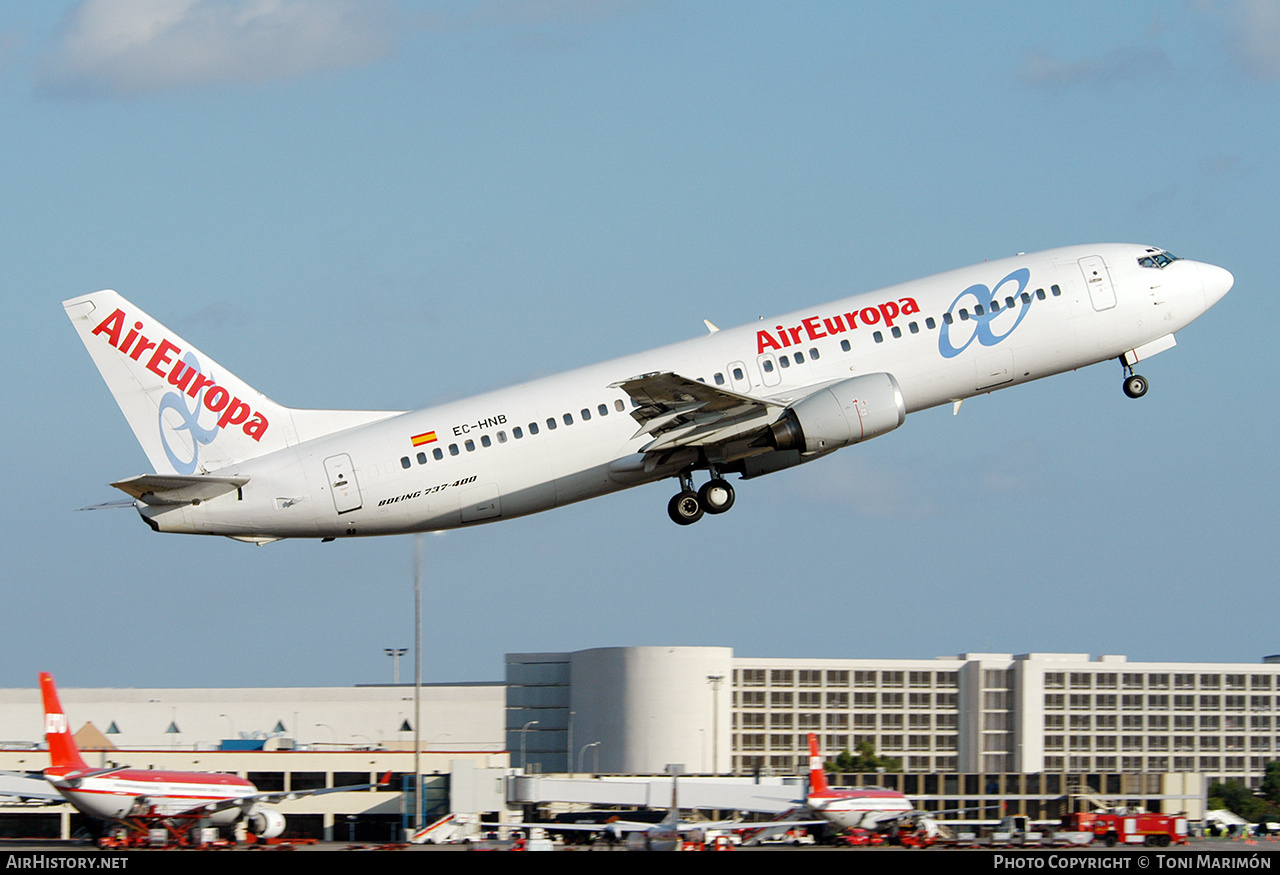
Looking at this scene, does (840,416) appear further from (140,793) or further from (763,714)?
(763,714)

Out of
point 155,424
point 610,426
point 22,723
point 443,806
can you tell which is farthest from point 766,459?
point 22,723

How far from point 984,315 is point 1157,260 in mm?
6898

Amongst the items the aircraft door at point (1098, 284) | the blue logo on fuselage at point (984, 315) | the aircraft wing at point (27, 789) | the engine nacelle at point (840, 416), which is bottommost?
the aircraft wing at point (27, 789)

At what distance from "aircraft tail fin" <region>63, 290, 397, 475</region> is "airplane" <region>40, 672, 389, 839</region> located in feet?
61.4

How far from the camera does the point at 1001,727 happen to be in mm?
131125

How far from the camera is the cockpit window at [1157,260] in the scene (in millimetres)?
48031

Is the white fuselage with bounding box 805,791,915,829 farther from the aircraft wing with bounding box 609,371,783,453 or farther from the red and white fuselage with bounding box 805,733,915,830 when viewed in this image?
the aircraft wing with bounding box 609,371,783,453

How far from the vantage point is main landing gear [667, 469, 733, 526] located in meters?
45.4

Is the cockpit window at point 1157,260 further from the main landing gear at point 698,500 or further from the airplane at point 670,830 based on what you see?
the airplane at point 670,830

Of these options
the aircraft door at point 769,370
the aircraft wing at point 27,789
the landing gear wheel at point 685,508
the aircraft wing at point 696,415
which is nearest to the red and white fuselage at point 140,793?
the aircraft wing at point 27,789

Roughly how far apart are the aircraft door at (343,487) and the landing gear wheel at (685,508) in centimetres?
902

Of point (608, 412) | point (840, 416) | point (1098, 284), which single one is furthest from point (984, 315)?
point (608, 412)

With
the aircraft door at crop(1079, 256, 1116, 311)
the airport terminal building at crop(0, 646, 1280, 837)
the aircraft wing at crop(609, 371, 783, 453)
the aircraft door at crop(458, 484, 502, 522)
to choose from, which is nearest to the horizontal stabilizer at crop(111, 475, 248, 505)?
the aircraft door at crop(458, 484, 502, 522)

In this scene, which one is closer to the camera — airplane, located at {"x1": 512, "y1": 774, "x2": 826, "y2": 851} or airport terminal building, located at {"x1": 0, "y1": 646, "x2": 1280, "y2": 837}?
airplane, located at {"x1": 512, "y1": 774, "x2": 826, "y2": 851}
